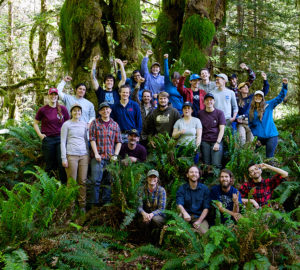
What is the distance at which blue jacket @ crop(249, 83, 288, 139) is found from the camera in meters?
6.70

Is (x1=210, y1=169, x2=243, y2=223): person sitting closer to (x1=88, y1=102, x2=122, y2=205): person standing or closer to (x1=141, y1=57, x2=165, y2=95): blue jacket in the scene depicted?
(x1=88, y1=102, x2=122, y2=205): person standing

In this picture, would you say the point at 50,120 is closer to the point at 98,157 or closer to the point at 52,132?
the point at 52,132

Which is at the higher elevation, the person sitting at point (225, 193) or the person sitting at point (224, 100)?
the person sitting at point (224, 100)

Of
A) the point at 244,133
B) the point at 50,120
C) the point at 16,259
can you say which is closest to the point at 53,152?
the point at 50,120

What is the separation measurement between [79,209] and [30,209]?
1439mm

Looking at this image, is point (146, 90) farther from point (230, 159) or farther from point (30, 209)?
point (30, 209)

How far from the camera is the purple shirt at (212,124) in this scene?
634cm

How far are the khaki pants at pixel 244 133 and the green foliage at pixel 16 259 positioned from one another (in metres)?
→ 5.02

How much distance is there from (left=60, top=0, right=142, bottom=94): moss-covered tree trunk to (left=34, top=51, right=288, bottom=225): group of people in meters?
1.24

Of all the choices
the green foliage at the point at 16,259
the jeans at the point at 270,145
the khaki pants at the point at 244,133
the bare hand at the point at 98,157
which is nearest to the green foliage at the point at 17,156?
the bare hand at the point at 98,157

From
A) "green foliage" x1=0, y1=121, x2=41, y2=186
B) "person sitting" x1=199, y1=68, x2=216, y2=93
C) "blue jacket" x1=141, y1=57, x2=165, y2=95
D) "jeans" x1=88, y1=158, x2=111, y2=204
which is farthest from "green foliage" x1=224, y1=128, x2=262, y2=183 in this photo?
"green foliage" x1=0, y1=121, x2=41, y2=186

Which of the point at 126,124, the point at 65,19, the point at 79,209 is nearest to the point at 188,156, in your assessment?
the point at 126,124

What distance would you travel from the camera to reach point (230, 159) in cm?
646

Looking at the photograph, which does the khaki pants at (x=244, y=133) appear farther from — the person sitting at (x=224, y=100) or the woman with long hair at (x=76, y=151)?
the woman with long hair at (x=76, y=151)
